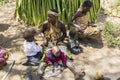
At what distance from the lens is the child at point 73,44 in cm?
536

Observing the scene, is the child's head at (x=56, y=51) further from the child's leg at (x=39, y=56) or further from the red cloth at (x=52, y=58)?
the child's leg at (x=39, y=56)

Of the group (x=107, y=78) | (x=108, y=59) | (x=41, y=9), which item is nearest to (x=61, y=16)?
(x=41, y=9)

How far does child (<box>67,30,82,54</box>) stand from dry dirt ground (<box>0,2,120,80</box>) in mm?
105

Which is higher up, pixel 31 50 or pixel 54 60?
pixel 31 50

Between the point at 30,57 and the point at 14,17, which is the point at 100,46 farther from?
the point at 14,17

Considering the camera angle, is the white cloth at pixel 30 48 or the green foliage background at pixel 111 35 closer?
the white cloth at pixel 30 48

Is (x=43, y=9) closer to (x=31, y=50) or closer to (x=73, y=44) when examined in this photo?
(x=73, y=44)

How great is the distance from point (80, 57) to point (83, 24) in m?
0.76

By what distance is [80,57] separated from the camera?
17.3 ft

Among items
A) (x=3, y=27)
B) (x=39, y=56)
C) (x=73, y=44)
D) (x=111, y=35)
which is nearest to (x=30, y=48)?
(x=39, y=56)

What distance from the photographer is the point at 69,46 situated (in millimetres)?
5414

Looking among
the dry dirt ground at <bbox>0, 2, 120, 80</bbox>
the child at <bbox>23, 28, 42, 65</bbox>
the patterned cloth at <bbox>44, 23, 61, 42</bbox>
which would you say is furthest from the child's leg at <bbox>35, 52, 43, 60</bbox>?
the patterned cloth at <bbox>44, 23, 61, 42</bbox>

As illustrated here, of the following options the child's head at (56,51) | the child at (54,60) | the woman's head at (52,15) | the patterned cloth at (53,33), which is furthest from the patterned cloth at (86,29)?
the child's head at (56,51)

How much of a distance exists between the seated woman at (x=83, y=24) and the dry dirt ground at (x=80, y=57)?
0.70 feet
